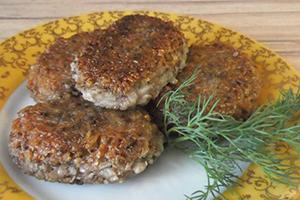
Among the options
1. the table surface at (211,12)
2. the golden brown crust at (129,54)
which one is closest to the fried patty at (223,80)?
the golden brown crust at (129,54)

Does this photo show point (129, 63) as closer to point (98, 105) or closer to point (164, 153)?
point (98, 105)

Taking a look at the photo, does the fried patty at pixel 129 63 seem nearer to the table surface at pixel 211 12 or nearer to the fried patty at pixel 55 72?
the fried patty at pixel 55 72

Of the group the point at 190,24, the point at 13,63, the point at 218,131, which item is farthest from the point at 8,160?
the point at 190,24

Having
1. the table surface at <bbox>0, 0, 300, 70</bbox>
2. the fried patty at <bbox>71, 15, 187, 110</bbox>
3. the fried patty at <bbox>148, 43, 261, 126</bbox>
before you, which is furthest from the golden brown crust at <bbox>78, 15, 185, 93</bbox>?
the table surface at <bbox>0, 0, 300, 70</bbox>

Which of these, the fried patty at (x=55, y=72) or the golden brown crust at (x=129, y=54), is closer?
the golden brown crust at (x=129, y=54)

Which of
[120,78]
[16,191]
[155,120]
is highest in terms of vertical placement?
[120,78]

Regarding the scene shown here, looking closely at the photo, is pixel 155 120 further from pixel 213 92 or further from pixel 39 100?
pixel 39 100
